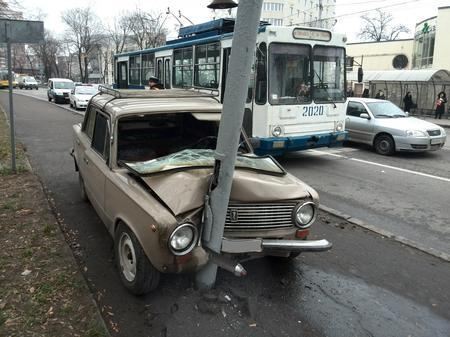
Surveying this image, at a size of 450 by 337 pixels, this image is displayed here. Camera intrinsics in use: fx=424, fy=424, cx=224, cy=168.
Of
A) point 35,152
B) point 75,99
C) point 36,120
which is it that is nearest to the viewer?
point 35,152

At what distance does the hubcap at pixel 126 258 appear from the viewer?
12.5 ft

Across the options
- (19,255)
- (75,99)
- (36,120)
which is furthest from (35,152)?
(75,99)

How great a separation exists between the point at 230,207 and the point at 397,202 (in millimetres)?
4648

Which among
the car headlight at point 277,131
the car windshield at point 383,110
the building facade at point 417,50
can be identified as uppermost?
the building facade at point 417,50

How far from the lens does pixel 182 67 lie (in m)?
12.7

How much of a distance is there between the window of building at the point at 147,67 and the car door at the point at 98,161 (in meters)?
10.1

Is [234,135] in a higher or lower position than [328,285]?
higher

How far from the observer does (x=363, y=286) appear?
414 centimetres

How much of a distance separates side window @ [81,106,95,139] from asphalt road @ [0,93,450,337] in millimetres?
1215

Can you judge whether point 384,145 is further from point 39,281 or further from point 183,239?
point 39,281

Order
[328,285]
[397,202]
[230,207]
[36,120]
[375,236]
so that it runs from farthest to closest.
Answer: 1. [36,120]
2. [397,202]
3. [375,236]
4. [328,285]
5. [230,207]

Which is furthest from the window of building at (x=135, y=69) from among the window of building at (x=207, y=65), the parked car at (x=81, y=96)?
the parked car at (x=81, y=96)

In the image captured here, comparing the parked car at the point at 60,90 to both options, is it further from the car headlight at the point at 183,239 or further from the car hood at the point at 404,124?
the car headlight at the point at 183,239

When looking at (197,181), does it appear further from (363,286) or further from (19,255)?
(19,255)
